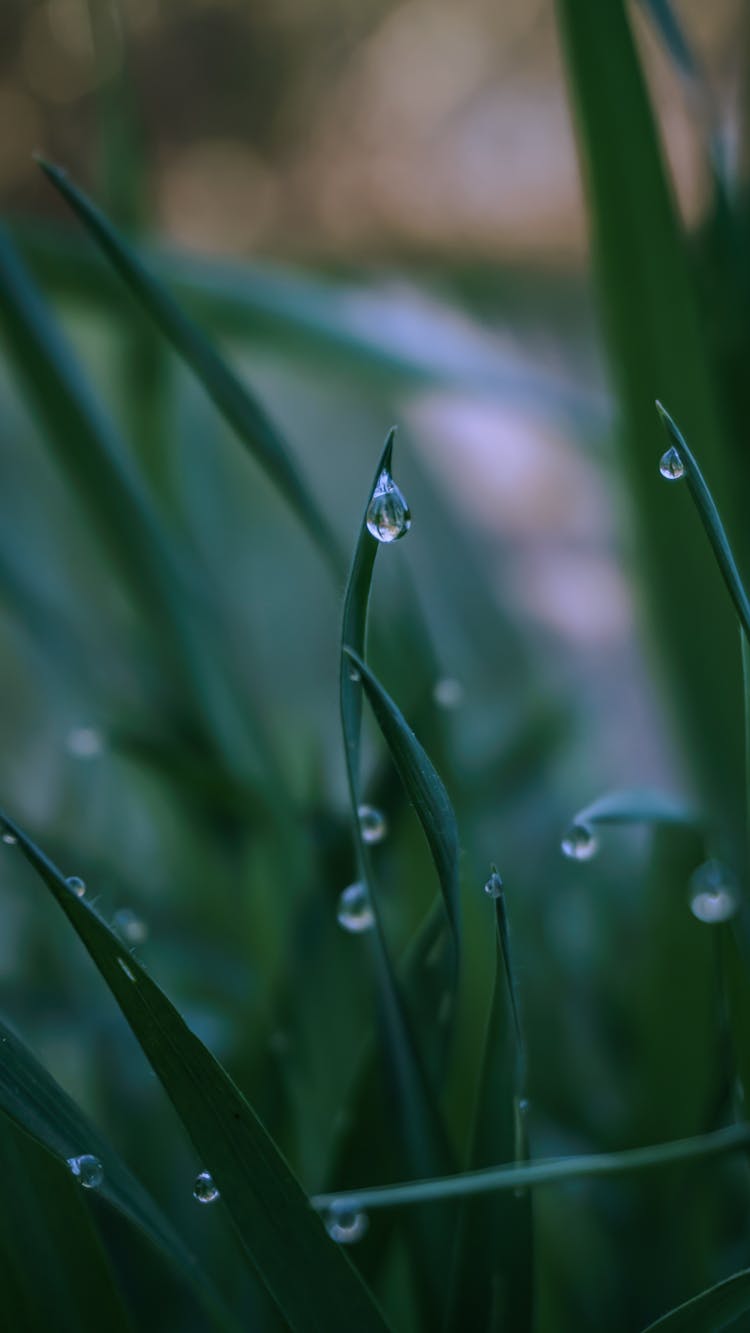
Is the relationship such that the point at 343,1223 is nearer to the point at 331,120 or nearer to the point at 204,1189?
the point at 204,1189

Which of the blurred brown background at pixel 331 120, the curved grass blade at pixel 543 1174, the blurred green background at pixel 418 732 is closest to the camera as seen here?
the curved grass blade at pixel 543 1174

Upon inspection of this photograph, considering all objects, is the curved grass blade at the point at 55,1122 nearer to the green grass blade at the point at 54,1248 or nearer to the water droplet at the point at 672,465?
the green grass blade at the point at 54,1248

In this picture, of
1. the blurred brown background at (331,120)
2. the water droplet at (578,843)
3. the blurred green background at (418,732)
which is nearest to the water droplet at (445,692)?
the blurred green background at (418,732)

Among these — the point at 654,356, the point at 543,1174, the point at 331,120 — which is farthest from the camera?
the point at 331,120

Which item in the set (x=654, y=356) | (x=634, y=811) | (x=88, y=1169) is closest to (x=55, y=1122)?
(x=88, y=1169)

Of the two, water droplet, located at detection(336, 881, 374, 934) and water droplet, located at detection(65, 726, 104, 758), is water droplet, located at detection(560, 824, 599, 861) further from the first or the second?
water droplet, located at detection(65, 726, 104, 758)
